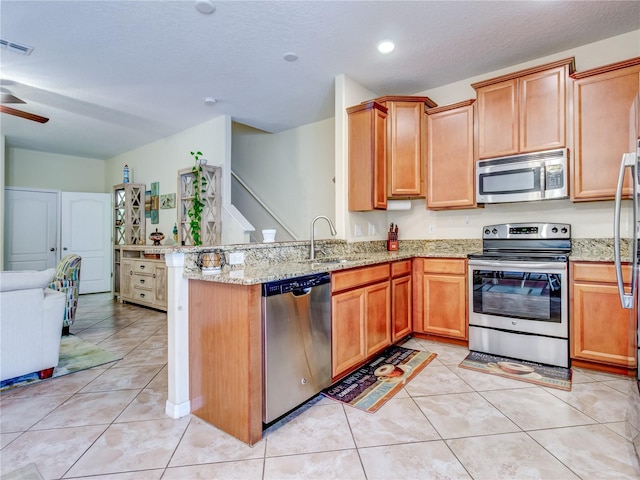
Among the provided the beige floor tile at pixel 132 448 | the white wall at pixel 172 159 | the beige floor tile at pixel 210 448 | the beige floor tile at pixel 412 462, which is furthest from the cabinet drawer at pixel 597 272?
the white wall at pixel 172 159

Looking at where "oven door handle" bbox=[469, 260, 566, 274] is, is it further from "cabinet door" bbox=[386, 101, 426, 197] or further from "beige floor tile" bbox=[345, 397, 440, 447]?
"beige floor tile" bbox=[345, 397, 440, 447]

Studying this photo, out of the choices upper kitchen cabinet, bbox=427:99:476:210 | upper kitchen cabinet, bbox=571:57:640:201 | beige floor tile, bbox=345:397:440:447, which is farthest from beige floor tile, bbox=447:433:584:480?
upper kitchen cabinet, bbox=427:99:476:210

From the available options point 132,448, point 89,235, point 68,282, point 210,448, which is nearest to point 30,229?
point 89,235

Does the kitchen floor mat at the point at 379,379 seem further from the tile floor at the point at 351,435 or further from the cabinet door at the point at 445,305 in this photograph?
the cabinet door at the point at 445,305

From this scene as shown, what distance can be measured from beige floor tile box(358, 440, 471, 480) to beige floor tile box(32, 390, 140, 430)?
1.55 meters

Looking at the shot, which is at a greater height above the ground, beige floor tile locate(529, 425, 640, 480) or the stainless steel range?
the stainless steel range

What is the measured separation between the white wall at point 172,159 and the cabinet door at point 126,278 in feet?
2.38

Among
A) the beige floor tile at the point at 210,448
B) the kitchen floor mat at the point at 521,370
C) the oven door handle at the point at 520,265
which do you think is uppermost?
A: the oven door handle at the point at 520,265

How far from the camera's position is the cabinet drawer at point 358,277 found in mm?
2307

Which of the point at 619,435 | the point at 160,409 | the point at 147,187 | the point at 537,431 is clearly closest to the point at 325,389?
the point at 160,409

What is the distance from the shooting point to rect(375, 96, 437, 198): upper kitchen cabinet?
11.4 feet

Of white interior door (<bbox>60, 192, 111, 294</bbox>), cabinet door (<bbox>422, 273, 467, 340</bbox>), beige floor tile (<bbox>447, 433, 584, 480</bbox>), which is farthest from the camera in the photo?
white interior door (<bbox>60, 192, 111, 294</bbox>)

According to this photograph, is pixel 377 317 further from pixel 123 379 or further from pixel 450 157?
pixel 123 379

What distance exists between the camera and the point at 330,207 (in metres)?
4.61
